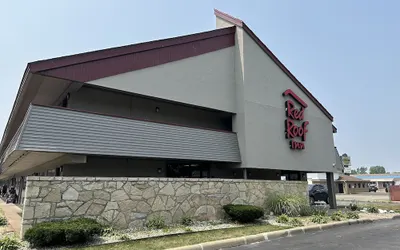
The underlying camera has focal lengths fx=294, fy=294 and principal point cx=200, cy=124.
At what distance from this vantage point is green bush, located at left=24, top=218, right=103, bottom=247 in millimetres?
7270

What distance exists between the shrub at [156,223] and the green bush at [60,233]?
2253 millimetres

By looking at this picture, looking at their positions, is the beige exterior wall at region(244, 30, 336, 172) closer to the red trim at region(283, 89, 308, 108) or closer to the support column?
the red trim at region(283, 89, 308, 108)

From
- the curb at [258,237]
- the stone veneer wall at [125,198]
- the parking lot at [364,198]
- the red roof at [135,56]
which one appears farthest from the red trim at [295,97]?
the parking lot at [364,198]

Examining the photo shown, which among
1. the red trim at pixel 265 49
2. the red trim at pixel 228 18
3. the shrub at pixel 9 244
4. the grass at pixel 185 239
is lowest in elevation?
the grass at pixel 185 239

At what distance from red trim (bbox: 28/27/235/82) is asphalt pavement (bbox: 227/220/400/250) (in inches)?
328

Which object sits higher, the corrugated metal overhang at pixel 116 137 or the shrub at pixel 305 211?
the corrugated metal overhang at pixel 116 137

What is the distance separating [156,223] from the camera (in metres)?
10.2

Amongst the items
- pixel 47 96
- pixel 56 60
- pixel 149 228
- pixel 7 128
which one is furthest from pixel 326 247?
pixel 7 128

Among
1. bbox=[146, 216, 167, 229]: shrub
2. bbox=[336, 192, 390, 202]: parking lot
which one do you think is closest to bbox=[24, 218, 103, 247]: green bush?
bbox=[146, 216, 167, 229]: shrub

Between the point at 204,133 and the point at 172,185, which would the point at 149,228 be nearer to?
the point at 172,185

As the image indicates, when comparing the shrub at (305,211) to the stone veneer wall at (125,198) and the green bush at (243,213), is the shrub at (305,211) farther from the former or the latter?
the green bush at (243,213)

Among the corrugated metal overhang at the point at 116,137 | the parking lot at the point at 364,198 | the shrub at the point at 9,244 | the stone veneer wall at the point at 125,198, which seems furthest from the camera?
the parking lot at the point at 364,198

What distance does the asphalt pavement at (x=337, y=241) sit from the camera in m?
8.13

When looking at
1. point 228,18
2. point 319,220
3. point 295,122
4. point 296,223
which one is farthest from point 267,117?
point 296,223
